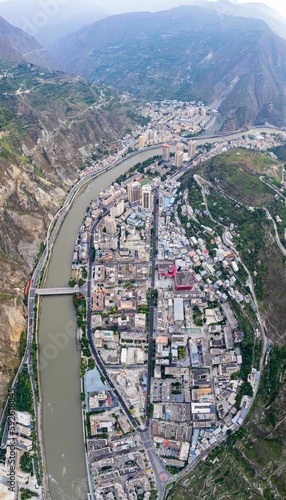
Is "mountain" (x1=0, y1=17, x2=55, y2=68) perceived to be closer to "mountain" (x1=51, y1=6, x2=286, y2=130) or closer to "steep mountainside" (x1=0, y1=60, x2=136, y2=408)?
"mountain" (x1=51, y1=6, x2=286, y2=130)

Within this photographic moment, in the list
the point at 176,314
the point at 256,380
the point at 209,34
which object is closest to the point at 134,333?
the point at 176,314

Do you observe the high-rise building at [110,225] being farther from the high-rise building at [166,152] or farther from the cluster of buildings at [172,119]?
the cluster of buildings at [172,119]

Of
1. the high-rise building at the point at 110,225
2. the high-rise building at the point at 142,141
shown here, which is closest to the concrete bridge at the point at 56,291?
the high-rise building at the point at 110,225

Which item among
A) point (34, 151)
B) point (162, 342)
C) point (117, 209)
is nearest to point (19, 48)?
point (34, 151)

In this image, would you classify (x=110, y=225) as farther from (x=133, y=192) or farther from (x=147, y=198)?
(x=133, y=192)

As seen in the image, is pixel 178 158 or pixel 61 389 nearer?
pixel 61 389

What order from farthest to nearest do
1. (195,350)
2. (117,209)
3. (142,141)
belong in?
(142,141)
(117,209)
(195,350)
